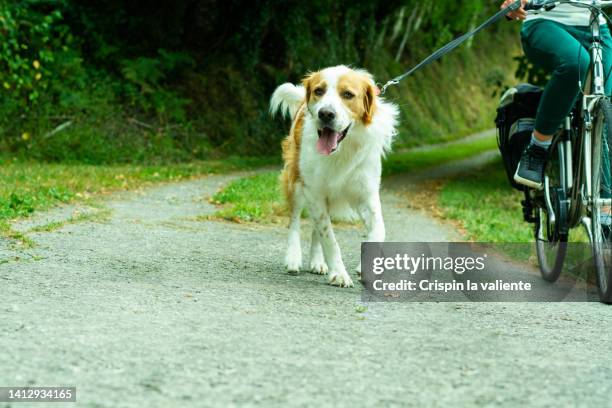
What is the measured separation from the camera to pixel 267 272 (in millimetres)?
6004

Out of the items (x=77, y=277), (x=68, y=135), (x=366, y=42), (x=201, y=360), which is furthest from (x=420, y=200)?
(x=366, y=42)

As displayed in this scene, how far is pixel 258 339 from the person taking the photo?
370 cm

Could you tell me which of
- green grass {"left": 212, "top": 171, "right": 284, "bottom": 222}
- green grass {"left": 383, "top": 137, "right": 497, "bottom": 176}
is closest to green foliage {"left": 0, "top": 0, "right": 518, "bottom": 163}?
green grass {"left": 383, "top": 137, "right": 497, "bottom": 176}

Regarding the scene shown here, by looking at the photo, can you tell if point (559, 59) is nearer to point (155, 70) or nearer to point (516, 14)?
point (516, 14)

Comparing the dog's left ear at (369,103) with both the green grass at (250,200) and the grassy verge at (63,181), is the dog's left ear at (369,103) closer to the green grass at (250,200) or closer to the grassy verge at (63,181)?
the grassy verge at (63,181)

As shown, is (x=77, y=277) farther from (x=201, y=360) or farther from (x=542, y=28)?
(x=542, y=28)

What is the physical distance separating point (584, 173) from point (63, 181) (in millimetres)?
7385

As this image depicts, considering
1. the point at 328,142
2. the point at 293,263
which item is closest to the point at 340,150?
the point at 328,142

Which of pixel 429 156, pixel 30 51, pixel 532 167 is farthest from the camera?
pixel 429 156

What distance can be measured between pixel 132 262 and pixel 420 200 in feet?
27.0

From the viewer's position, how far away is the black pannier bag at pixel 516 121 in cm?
624

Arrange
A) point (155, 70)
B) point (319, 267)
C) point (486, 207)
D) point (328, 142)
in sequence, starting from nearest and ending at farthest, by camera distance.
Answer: point (328, 142) < point (319, 267) < point (486, 207) < point (155, 70)

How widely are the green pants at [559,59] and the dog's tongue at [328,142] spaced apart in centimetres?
140

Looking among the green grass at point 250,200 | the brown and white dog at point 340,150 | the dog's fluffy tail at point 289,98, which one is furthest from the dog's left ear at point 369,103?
the green grass at point 250,200
